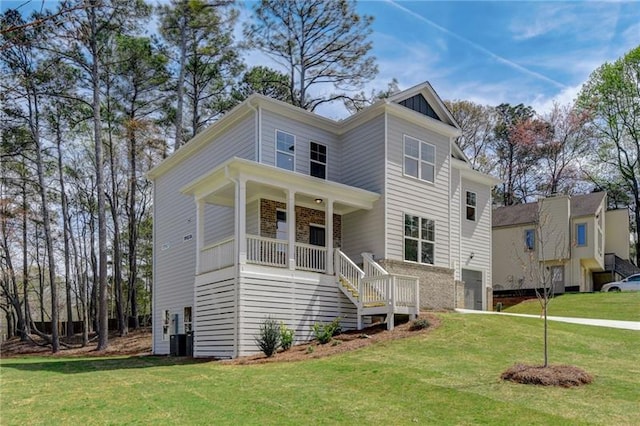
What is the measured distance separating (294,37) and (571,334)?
2077cm

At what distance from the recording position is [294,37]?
28.6 meters

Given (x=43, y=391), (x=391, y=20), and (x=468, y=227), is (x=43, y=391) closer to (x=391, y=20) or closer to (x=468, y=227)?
(x=391, y=20)

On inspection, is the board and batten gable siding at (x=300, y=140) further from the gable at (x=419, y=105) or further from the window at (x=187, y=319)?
the window at (x=187, y=319)

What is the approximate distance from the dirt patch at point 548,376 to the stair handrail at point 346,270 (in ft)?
22.4

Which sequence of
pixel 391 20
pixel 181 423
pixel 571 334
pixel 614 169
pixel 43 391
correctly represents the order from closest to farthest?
pixel 181 423 < pixel 43 391 < pixel 391 20 < pixel 571 334 < pixel 614 169

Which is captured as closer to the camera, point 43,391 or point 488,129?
point 43,391

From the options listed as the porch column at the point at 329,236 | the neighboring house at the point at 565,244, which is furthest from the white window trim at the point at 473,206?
the porch column at the point at 329,236

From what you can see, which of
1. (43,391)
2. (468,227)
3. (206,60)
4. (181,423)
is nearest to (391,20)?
(181,423)

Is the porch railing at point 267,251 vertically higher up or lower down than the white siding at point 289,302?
higher up

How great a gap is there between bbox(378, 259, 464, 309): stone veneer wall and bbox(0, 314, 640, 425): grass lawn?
417cm

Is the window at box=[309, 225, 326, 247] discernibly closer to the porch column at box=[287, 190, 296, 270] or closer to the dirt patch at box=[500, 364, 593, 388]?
the porch column at box=[287, 190, 296, 270]

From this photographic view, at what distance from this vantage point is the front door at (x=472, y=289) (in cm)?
2191

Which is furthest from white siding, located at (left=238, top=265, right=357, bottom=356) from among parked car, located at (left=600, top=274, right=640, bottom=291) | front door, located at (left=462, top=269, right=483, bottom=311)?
parked car, located at (left=600, top=274, right=640, bottom=291)

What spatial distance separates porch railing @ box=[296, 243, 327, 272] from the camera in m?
15.5
